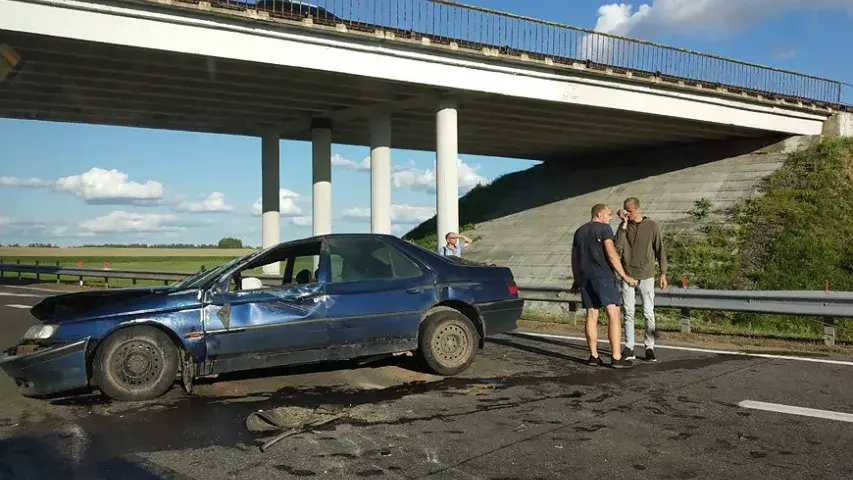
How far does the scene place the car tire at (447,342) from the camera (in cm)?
676

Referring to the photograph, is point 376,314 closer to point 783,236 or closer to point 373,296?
point 373,296

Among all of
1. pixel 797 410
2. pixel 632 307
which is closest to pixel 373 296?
pixel 632 307

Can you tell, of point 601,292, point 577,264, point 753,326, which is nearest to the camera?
point 601,292

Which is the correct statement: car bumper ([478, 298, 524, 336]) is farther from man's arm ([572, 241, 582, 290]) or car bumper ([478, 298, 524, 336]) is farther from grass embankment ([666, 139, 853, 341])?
grass embankment ([666, 139, 853, 341])

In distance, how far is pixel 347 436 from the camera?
4.73 m

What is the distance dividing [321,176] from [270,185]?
2.52m

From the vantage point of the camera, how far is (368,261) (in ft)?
22.5

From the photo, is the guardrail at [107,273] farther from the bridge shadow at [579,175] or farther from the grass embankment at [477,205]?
the bridge shadow at [579,175]

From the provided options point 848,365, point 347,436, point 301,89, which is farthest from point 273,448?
point 301,89

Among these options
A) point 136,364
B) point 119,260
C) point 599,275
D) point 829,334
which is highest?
point 119,260

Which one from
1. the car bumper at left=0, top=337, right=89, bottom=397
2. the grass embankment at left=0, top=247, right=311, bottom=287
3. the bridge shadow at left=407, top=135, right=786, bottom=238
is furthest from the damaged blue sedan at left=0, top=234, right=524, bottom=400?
the bridge shadow at left=407, top=135, right=786, bottom=238

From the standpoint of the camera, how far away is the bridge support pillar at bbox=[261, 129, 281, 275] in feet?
80.4

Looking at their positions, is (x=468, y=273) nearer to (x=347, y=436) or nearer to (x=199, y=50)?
(x=347, y=436)

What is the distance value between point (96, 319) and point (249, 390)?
1464mm
